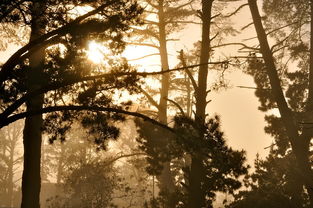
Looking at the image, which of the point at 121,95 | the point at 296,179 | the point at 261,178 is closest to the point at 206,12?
the point at 121,95

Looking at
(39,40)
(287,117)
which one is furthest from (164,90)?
(39,40)

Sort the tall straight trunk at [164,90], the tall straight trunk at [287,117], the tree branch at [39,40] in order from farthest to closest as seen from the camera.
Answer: the tall straight trunk at [164,90], the tall straight trunk at [287,117], the tree branch at [39,40]

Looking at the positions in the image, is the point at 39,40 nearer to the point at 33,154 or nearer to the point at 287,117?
the point at 33,154

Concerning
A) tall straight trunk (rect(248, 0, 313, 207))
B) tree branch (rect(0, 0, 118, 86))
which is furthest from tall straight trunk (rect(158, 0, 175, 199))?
tree branch (rect(0, 0, 118, 86))

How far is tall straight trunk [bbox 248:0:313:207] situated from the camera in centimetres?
1141

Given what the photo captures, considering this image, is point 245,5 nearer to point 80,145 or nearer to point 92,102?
point 92,102

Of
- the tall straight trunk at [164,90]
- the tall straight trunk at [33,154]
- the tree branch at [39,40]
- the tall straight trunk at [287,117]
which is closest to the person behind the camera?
the tree branch at [39,40]

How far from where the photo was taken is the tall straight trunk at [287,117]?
37.4ft

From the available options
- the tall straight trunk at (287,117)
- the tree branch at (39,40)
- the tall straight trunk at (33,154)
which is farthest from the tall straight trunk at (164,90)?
the tree branch at (39,40)

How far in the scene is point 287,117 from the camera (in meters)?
11.6

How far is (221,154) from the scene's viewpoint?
24.4ft

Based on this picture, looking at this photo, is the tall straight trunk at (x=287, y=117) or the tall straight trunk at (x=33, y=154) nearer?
the tall straight trunk at (x=33, y=154)

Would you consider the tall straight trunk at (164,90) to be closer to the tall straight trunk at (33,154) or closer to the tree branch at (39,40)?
the tall straight trunk at (33,154)

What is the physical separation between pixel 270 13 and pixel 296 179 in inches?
248
